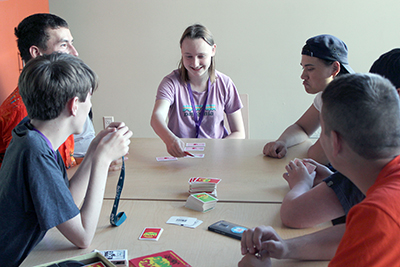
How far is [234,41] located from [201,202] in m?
3.08

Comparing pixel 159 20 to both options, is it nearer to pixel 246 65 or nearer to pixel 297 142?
pixel 246 65

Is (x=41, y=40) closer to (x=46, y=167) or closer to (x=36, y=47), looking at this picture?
(x=36, y=47)

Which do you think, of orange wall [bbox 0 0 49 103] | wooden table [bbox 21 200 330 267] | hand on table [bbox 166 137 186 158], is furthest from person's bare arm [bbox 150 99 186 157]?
orange wall [bbox 0 0 49 103]

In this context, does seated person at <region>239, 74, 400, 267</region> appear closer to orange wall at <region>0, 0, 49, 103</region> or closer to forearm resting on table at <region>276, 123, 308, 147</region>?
forearm resting on table at <region>276, 123, 308, 147</region>

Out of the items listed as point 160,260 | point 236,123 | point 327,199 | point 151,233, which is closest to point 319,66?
point 236,123

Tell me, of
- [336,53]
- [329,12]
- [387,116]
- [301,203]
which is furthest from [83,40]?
[387,116]

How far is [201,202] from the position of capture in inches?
56.2

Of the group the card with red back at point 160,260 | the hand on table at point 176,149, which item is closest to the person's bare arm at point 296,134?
the hand on table at point 176,149

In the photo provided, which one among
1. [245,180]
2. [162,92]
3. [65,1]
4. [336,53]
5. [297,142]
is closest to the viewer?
[245,180]

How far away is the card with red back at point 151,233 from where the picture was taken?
1216 mm

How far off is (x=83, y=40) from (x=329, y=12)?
2895 mm

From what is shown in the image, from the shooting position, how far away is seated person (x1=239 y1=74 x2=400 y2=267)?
0.71 metres

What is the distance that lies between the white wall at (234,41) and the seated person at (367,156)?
3.38 m

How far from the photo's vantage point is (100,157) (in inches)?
52.3
